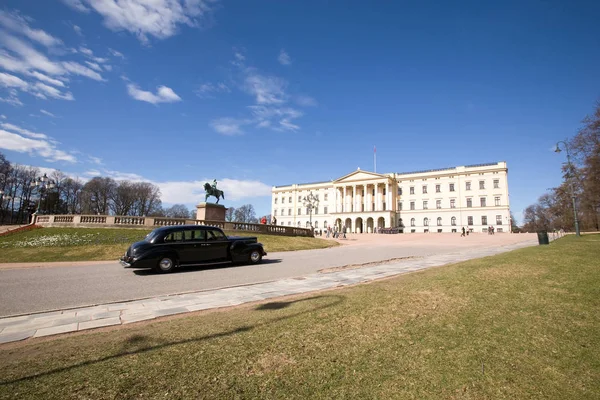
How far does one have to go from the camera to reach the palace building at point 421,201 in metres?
73.6

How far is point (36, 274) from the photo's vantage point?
10.5m

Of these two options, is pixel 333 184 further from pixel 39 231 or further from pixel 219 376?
pixel 219 376

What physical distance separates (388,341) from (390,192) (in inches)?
3314

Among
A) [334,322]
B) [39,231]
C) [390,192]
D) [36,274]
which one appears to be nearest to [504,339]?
[334,322]

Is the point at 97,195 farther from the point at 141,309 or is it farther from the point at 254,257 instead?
the point at 141,309

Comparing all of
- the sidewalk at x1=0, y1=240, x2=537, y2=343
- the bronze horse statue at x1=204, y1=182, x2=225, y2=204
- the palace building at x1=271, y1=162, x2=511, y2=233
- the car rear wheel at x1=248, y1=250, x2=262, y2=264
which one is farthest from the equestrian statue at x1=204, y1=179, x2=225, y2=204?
the palace building at x1=271, y1=162, x2=511, y2=233

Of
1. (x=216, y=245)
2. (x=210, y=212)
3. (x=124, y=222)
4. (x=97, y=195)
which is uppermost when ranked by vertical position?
(x=97, y=195)

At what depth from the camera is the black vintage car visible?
10633 millimetres

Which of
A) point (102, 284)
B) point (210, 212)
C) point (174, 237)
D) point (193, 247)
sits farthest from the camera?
point (210, 212)

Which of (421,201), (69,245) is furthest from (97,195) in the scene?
(421,201)

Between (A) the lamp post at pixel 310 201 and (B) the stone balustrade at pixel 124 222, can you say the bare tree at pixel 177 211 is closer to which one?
(A) the lamp post at pixel 310 201

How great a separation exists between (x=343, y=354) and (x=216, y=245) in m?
9.81

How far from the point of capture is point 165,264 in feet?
35.9

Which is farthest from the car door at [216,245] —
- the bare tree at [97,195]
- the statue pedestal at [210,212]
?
the bare tree at [97,195]
